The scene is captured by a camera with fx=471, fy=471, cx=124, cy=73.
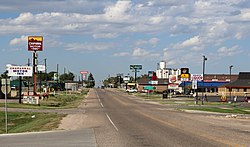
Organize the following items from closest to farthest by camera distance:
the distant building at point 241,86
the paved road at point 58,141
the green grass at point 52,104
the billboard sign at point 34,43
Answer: the paved road at point 58,141
the green grass at point 52,104
the billboard sign at point 34,43
the distant building at point 241,86

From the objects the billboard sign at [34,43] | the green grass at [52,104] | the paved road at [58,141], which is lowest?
the green grass at [52,104]

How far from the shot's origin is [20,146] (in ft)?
56.3

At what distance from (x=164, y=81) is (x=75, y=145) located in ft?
456

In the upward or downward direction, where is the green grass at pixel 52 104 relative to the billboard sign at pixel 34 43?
downward

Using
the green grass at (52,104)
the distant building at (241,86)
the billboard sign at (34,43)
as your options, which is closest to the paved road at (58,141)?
the green grass at (52,104)

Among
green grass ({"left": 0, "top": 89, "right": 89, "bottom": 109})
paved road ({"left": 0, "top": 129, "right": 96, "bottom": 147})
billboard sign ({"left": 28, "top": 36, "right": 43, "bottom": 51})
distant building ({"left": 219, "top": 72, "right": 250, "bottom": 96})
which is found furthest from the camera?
distant building ({"left": 219, "top": 72, "right": 250, "bottom": 96})

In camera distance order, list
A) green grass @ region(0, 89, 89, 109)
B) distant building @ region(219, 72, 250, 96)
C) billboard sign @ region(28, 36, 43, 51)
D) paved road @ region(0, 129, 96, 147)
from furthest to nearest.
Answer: distant building @ region(219, 72, 250, 96) → billboard sign @ region(28, 36, 43, 51) → green grass @ region(0, 89, 89, 109) → paved road @ region(0, 129, 96, 147)

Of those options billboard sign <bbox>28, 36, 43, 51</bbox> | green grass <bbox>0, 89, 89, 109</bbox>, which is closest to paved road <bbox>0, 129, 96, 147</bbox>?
green grass <bbox>0, 89, 89, 109</bbox>

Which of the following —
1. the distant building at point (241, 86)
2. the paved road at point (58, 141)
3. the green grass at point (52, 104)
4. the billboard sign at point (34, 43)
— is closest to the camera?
the paved road at point (58, 141)

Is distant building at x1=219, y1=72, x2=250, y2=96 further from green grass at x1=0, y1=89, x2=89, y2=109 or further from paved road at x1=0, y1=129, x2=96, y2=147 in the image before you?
paved road at x1=0, y1=129, x2=96, y2=147

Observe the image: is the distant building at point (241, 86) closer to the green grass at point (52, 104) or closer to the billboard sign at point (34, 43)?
the green grass at point (52, 104)

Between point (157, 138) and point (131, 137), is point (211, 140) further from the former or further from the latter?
point (131, 137)

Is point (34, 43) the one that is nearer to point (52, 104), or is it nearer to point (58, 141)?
point (52, 104)

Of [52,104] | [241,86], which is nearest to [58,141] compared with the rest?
[52,104]
